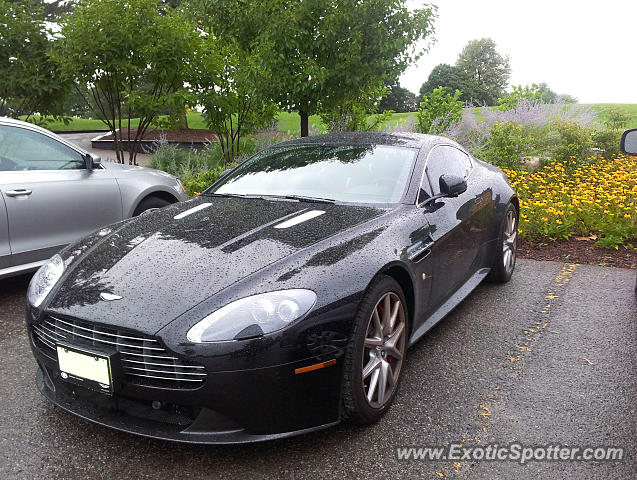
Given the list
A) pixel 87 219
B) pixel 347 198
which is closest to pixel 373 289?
pixel 347 198

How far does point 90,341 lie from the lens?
8.08 ft

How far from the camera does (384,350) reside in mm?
2889

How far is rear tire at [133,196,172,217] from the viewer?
566 cm

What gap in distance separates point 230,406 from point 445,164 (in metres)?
2.62

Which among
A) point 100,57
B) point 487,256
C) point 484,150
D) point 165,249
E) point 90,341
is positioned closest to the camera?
point 90,341

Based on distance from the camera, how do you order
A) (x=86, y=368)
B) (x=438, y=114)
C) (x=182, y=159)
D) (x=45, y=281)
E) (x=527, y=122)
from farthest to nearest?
1. (x=182, y=159)
2. (x=527, y=122)
3. (x=438, y=114)
4. (x=45, y=281)
5. (x=86, y=368)

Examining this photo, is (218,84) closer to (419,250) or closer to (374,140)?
(374,140)

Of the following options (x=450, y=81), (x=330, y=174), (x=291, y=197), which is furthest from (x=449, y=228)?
(x=450, y=81)

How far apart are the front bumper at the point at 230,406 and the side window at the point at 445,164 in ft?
5.98

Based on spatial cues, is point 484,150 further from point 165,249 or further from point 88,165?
point 165,249

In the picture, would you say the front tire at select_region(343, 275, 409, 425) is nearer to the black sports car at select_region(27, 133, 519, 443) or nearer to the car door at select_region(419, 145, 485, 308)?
the black sports car at select_region(27, 133, 519, 443)

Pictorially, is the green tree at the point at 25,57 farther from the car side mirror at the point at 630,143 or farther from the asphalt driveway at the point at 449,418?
the car side mirror at the point at 630,143

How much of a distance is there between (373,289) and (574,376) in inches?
58.9

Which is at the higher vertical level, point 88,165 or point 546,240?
point 88,165
